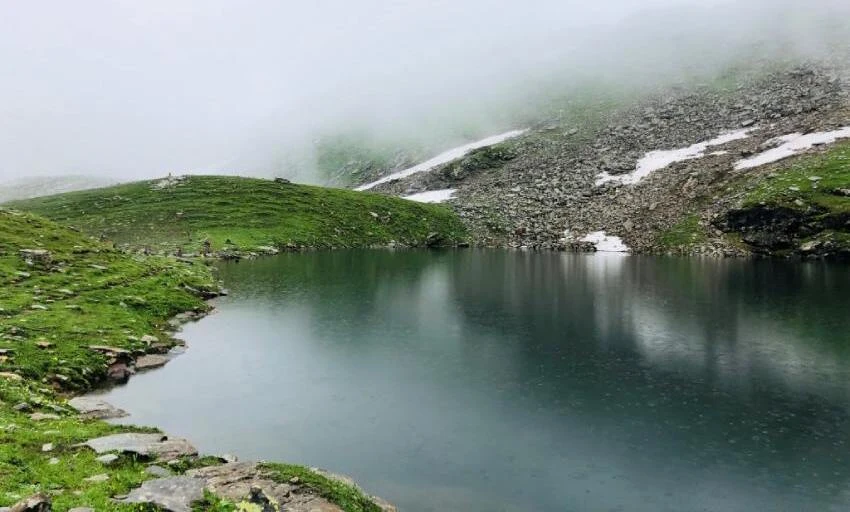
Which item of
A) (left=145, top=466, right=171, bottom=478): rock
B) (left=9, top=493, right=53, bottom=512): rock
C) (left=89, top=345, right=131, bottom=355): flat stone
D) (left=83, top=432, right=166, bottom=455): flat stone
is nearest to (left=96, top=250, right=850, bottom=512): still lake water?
(left=89, top=345, right=131, bottom=355): flat stone

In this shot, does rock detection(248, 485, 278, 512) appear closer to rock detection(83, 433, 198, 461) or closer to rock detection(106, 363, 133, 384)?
rock detection(83, 433, 198, 461)

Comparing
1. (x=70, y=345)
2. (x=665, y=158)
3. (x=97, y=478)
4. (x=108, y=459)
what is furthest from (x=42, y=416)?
(x=665, y=158)

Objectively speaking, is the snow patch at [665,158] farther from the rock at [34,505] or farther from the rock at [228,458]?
the rock at [34,505]

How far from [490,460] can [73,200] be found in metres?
148

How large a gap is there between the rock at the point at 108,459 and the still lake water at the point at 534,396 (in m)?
5.27

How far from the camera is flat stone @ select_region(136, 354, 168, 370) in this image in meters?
34.1

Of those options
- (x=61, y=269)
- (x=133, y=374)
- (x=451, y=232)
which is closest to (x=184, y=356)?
(x=133, y=374)

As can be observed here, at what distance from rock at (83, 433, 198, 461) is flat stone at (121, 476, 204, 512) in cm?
303

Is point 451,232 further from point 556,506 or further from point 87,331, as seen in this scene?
point 556,506

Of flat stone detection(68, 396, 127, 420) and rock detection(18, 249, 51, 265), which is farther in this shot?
rock detection(18, 249, 51, 265)

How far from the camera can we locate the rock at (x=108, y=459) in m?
17.2

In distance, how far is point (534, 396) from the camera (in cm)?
2992

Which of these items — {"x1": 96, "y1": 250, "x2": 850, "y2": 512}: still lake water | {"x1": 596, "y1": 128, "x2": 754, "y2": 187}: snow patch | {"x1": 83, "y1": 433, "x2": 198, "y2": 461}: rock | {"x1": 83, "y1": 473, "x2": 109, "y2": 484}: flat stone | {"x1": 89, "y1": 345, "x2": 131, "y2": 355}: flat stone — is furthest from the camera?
{"x1": 596, "y1": 128, "x2": 754, "y2": 187}: snow patch

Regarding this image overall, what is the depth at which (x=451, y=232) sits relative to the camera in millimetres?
138125
